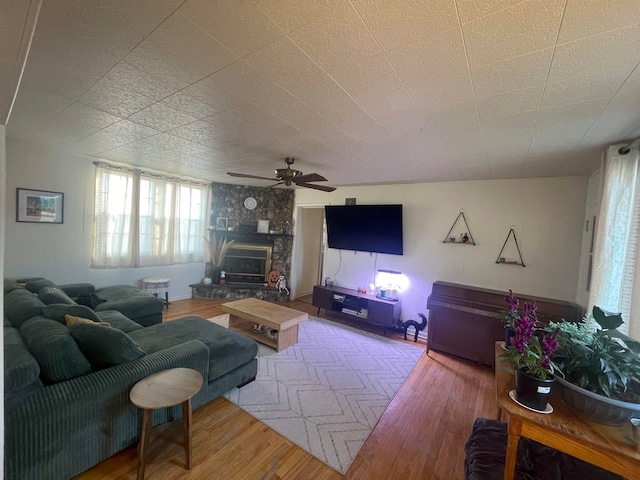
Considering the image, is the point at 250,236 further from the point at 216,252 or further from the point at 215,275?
the point at 215,275

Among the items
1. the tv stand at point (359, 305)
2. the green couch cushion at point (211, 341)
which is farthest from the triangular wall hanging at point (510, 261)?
the green couch cushion at point (211, 341)

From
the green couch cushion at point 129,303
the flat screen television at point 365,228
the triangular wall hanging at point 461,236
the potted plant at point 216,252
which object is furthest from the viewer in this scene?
the potted plant at point 216,252

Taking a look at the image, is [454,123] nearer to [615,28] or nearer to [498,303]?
[615,28]

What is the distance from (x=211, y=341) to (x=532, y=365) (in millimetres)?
2359

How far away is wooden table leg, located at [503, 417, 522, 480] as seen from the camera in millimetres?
1115

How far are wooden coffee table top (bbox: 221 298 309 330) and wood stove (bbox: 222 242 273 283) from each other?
6.38ft

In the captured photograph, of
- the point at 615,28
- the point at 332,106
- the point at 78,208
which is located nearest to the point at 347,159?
the point at 332,106

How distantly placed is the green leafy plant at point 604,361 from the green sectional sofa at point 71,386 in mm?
2266

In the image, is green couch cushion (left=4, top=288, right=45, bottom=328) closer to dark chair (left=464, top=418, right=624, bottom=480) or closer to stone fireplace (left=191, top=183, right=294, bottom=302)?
stone fireplace (left=191, top=183, right=294, bottom=302)

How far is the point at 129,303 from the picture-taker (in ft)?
10.5

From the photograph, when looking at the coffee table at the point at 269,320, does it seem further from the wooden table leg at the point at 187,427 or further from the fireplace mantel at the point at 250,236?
the fireplace mantel at the point at 250,236

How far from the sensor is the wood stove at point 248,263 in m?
5.59

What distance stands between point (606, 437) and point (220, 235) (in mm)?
5591

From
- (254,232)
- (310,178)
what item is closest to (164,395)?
(310,178)
